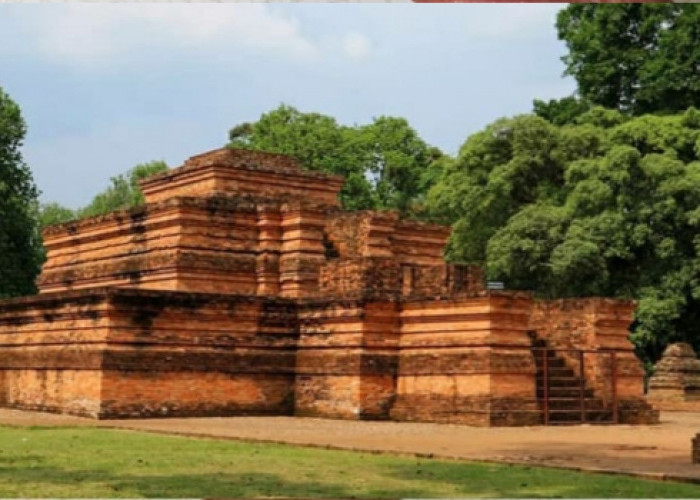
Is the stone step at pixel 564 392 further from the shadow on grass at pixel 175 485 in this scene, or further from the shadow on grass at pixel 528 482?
the shadow on grass at pixel 175 485

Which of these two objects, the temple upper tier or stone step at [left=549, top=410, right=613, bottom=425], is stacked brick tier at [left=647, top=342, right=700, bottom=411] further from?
stone step at [left=549, top=410, right=613, bottom=425]

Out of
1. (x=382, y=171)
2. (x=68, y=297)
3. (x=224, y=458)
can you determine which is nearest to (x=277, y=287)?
(x=68, y=297)

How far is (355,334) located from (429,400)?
1606 mm

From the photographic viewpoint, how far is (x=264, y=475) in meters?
8.52

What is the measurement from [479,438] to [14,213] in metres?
26.3

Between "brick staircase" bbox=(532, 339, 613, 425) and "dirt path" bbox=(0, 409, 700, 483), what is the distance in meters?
0.77

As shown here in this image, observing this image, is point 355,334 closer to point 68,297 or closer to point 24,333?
point 68,297

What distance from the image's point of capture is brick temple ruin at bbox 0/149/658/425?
16.6m

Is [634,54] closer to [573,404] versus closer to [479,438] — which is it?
[573,404]

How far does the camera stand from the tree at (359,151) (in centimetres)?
4647

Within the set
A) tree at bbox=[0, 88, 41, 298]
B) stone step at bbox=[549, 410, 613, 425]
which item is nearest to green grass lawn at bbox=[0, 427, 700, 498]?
stone step at bbox=[549, 410, 613, 425]

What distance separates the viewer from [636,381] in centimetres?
1805

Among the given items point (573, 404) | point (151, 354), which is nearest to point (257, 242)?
point (151, 354)

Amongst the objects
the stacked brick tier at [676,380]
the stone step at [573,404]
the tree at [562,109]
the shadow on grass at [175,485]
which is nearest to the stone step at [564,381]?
the stone step at [573,404]
